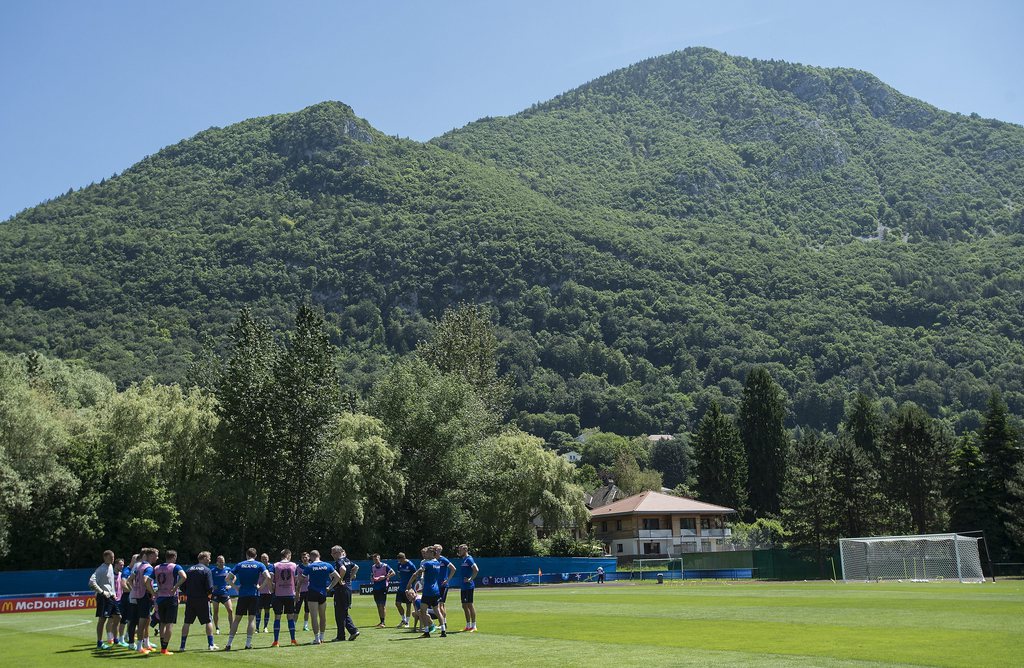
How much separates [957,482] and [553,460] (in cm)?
3090

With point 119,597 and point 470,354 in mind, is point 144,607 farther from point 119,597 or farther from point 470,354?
point 470,354

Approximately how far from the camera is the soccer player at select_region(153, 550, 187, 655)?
22000mm

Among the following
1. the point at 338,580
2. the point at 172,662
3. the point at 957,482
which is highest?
the point at 957,482

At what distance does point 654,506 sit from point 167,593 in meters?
83.6

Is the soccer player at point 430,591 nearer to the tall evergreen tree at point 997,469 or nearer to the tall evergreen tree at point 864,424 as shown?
the tall evergreen tree at point 997,469

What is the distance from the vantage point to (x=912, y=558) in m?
60.7

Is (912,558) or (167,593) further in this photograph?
(912,558)

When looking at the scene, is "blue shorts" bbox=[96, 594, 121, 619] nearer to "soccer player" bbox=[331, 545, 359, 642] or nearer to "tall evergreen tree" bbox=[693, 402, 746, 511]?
"soccer player" bbox=[331, 545, 359, 642]

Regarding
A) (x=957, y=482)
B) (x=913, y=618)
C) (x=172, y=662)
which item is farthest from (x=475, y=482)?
(x=172, y=662)

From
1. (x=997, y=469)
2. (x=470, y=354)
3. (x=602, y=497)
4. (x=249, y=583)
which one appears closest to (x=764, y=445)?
(x=602, y=497)

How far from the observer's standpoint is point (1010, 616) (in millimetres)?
26312

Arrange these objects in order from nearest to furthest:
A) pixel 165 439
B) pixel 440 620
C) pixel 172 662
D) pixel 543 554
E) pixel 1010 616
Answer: pixel 172 662 → pixel 440 620 → pixel 1010 616 → pixel 165 439 → pixel 543 554

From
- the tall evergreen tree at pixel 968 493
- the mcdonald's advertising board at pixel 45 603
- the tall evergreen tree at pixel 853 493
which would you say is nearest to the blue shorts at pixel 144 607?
the mcdonald's advertising board at pixel 45 603

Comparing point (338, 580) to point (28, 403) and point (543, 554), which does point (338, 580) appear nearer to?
point (28, 403)
